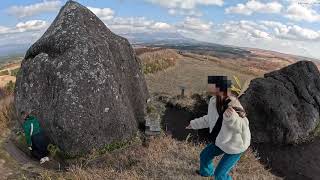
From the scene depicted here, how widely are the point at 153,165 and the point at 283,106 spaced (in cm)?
661

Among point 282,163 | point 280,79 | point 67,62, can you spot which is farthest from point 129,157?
point 280,79

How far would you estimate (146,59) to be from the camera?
2803 cm

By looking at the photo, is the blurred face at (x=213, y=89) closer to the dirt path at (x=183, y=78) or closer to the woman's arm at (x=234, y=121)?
the woman's arm at (x=234, y=121)

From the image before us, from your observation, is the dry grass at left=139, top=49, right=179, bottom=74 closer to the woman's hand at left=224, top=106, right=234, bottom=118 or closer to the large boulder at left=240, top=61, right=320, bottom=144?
the large boulder at left=240, top=61, right=320, bottom=144

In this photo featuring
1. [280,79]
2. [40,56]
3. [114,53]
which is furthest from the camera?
[280,79]

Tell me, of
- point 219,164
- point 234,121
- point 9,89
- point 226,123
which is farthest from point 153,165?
point 9,89

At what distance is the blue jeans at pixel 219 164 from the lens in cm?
739

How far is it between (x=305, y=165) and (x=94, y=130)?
612 centimetres

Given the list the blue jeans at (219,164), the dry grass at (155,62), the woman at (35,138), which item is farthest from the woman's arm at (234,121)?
the dry grass at (155,62)

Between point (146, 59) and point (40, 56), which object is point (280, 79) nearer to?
point (40, 56)

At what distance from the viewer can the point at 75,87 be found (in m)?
9.64

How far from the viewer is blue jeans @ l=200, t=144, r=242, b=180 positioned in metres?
7.39

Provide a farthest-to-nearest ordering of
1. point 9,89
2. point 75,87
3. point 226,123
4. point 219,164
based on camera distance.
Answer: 1. point 9,89
2. point 75,87
3. point 219,164
4. point 226,123

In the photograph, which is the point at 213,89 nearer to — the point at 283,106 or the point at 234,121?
the point at 234,121
